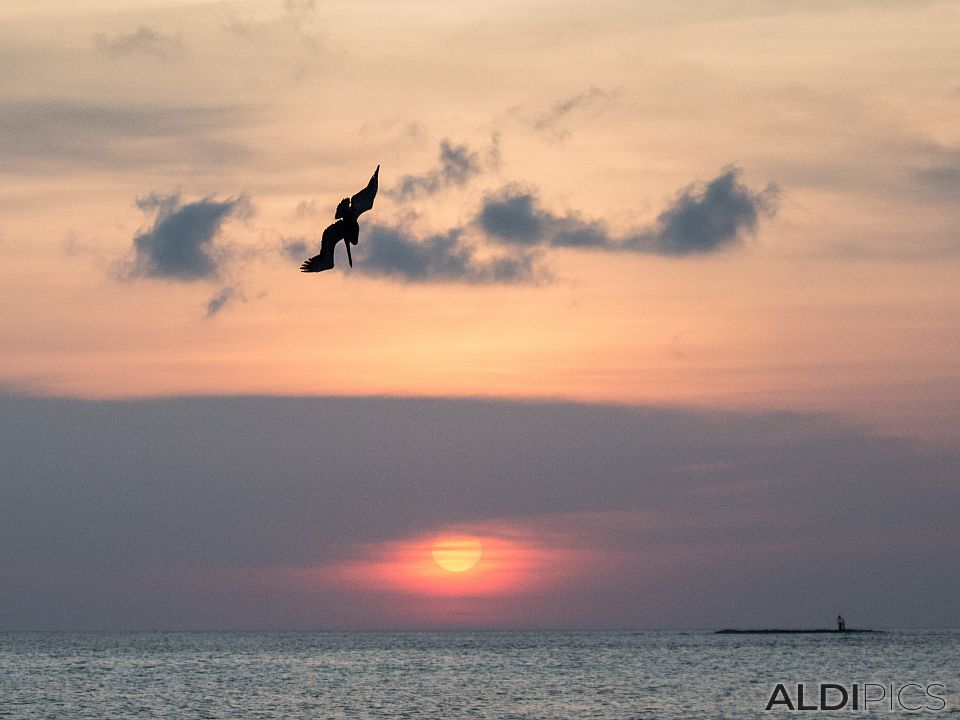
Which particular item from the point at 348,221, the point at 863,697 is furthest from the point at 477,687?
the point at 348,221

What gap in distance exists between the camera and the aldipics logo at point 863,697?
101500mm

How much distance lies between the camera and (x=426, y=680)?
138 meters

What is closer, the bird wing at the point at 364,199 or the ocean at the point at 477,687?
the bird wing at the point at 364,199

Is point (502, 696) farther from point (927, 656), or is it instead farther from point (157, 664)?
point (927, 656)

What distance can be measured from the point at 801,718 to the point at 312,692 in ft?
148

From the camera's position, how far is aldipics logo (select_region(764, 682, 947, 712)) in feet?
333

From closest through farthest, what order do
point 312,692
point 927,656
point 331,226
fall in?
point 331,226 < point 312,692 < point 927,656

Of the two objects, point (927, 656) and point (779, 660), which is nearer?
point (779, 660)

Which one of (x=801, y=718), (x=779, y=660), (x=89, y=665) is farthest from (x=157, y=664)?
(x=801, y=718)

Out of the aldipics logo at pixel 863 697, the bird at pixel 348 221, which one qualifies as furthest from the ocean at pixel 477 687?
the bird at pixel 348 221

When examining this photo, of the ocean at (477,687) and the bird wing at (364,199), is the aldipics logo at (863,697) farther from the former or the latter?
the bird wing at (364,199)

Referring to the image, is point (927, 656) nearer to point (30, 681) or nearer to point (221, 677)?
point (221, 677)

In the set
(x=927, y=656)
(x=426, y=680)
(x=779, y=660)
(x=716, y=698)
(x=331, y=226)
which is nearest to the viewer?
(x=331, y=226)

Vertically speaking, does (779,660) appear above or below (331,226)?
below
